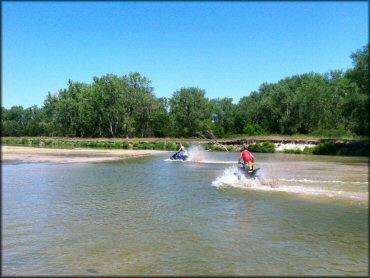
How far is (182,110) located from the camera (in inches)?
4648

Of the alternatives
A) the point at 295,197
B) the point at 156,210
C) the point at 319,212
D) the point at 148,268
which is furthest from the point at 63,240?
the point at 295,197

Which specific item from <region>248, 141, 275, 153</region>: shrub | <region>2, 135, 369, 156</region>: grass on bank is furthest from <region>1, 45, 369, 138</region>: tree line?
<region>248, 141, 275, 153</region>: shrub

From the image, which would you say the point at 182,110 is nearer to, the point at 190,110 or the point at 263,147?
the point at 190,110

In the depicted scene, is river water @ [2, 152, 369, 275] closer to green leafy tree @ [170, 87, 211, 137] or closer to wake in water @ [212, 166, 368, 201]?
wake in water @ [212, 166, 368, 201]

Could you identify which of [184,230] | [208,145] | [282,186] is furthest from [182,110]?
[184,230]

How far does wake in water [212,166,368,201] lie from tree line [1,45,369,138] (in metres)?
72.6

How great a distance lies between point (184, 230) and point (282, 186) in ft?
38.4

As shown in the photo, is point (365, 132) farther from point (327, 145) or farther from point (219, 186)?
point (219, 186)

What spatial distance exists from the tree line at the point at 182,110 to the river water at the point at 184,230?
76519 millimetres

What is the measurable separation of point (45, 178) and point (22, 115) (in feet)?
436

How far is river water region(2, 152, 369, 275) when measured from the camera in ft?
30.3

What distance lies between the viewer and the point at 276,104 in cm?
10225

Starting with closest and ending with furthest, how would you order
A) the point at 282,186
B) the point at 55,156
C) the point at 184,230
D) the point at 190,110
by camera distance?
the point at 184,230 → the point at 282,186 → the point at 55,156 → the point at 190,110

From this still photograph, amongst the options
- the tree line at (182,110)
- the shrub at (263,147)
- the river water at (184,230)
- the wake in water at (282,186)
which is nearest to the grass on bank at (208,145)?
the shrub at (263,147)
